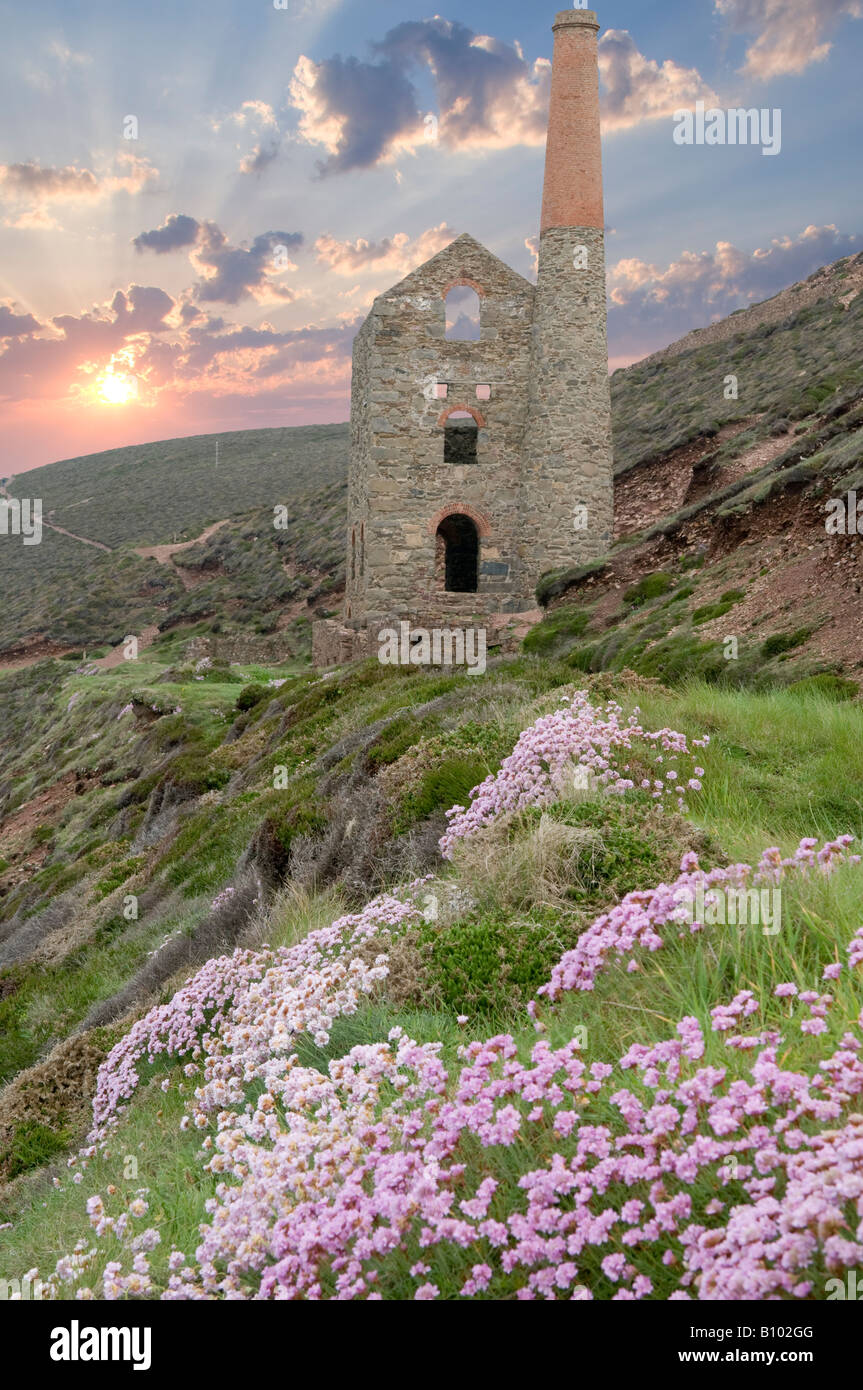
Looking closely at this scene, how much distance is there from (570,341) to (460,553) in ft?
26.0

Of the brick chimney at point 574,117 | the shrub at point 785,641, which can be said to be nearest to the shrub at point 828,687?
the shrub at point 785,641

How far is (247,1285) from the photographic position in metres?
2.76

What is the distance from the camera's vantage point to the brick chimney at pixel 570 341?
21266 millimetres

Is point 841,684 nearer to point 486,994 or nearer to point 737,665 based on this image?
point 737,665

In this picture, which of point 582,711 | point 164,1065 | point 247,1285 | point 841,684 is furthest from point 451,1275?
point 841,684

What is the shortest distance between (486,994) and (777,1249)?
2080 mm

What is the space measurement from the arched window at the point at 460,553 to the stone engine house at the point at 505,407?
192 inches

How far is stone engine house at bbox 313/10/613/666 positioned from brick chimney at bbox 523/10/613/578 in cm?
3

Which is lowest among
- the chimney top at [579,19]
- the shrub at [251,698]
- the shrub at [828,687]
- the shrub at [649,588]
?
the shrub at [828,687]

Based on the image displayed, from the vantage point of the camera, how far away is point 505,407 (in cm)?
2259

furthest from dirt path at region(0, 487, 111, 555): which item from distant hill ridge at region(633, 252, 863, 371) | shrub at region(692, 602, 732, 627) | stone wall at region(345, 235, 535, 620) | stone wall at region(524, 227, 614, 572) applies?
shrub at region(692, 602, 732, 627)

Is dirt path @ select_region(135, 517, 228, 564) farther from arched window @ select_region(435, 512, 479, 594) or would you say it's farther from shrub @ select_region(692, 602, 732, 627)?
shrub @ select_region(692, 602, 732, 627)

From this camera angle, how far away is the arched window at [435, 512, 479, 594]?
91.7 ft

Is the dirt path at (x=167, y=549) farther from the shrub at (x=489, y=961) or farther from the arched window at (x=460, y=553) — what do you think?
the shrub at (x=489, y=961)
